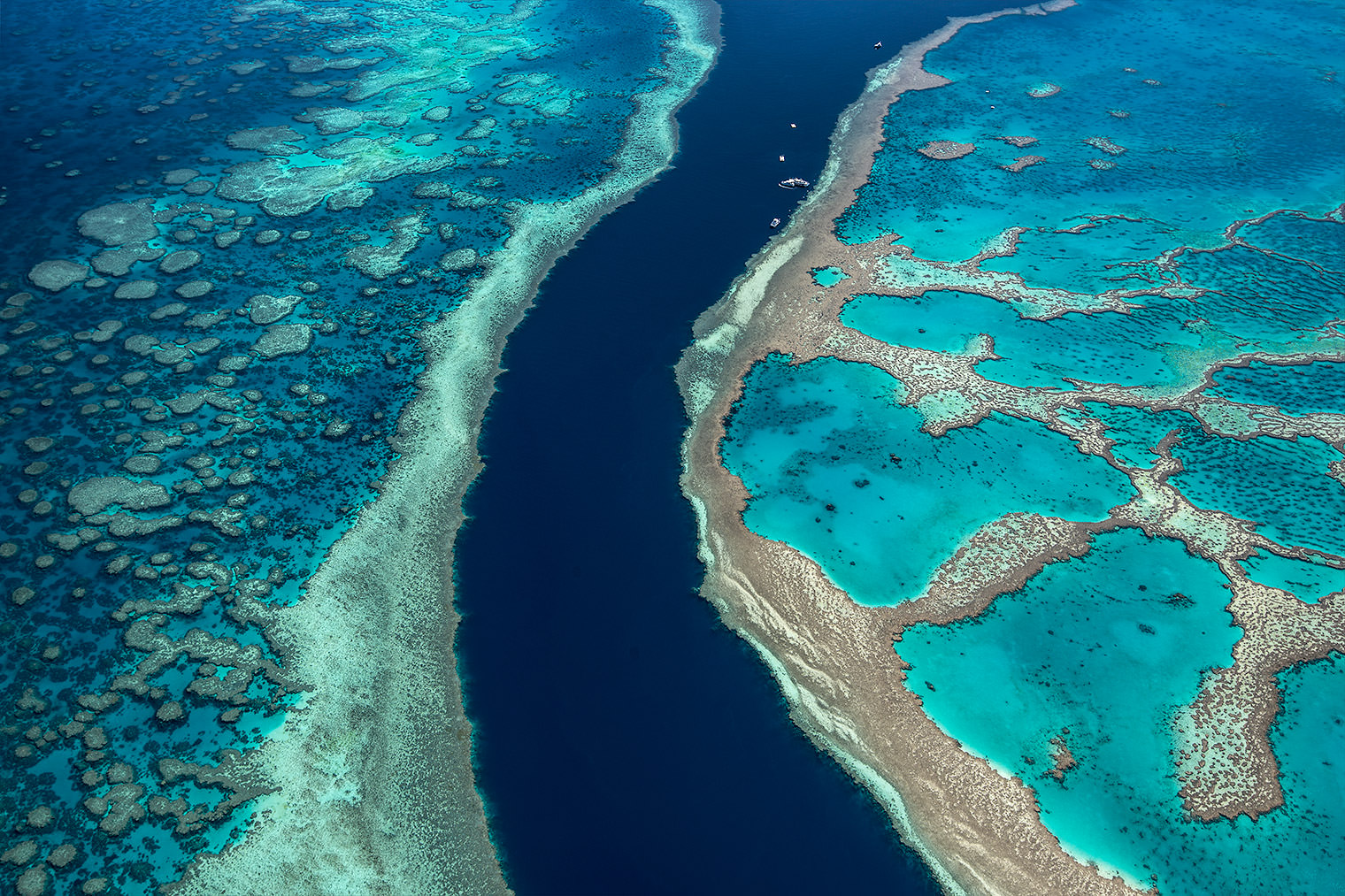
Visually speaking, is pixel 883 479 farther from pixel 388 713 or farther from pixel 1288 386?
pixel 388 713


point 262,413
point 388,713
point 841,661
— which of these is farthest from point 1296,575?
point 262,413

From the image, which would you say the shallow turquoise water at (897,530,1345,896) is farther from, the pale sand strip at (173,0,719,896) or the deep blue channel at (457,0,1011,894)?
the pale sand strip at (173,0,719,896)

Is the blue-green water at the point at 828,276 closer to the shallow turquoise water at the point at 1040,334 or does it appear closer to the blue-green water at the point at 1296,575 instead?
the shallow turquoise water at the point at 1040,334

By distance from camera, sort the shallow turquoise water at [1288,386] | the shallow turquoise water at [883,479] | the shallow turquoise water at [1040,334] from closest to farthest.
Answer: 1. the shallow turquoise water at [883,479]
2. the shallow turquoise water at [1288,386]
3. the shallow turquoise water at [1040,334]

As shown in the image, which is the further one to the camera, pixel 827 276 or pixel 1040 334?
pixel 827 276

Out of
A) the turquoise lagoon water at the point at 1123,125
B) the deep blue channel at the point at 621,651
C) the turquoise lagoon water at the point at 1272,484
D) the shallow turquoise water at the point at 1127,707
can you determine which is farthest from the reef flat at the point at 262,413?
the turquoise lagoon water at the point at 1272,484

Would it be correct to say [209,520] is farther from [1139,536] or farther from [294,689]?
[1139,536]
